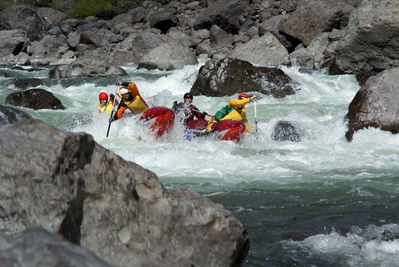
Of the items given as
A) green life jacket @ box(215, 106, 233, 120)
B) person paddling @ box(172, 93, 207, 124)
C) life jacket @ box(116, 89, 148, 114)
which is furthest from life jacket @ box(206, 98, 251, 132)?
life jacket @ box(116, 89, 148, 114)

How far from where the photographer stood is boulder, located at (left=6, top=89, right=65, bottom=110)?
13156 millimetres

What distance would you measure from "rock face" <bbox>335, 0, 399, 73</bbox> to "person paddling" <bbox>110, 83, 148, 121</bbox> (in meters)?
7.54

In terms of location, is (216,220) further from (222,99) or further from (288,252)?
(222,99)

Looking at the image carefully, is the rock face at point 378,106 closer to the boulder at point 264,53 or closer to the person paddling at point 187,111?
the person paddling at point 187,111

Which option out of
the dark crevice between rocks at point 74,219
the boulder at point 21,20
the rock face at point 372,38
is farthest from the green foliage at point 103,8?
the dark crevice between rocks at point 74,219

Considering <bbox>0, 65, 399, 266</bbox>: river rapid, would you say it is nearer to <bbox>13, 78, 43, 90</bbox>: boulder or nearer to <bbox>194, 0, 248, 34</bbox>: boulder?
<bbox>13, 78, 43, 90</bbox>: boulder

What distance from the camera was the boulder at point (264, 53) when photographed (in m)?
19.3

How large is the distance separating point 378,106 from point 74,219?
8207mm

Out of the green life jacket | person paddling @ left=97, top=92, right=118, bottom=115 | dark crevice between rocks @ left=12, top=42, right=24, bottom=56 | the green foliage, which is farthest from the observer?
the green foliage

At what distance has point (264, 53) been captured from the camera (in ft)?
63.8

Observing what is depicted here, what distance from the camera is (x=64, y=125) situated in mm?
11859

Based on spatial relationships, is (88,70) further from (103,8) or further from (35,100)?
(103,8)

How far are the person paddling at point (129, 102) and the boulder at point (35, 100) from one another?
3.28 m

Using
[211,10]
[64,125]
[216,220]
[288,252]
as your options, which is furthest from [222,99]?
[211,10]
